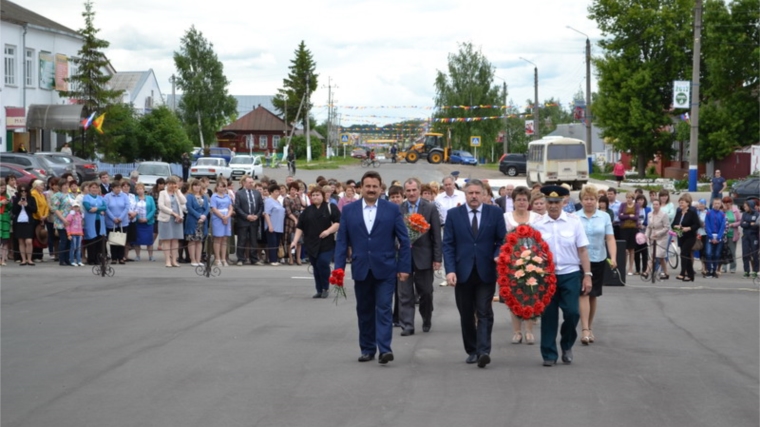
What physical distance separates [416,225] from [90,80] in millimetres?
50012

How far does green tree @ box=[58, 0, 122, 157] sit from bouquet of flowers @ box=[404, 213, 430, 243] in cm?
4890

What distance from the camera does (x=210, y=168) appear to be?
5838 centimetres

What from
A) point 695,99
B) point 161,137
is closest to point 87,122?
point 161,137

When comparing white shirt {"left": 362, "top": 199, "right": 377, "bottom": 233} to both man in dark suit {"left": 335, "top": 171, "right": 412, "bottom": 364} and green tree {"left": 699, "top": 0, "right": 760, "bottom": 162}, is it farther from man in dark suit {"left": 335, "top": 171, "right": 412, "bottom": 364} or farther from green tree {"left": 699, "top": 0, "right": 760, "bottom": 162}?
green tree {"left": 699, "top": 0, "right": 760, "bottom": 162}

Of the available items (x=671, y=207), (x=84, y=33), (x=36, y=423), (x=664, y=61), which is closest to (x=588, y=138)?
(x=664, y=61)

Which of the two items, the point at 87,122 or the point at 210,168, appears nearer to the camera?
the point at 87,122

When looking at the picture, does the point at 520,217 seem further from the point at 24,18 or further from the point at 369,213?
the point at 24,18

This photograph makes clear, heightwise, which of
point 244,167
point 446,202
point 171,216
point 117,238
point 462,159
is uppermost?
point 462,159

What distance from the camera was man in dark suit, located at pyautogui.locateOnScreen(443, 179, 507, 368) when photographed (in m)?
Result: 10.2

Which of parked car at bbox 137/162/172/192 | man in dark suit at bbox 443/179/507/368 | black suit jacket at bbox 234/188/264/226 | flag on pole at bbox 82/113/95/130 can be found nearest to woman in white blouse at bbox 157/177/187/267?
black suit jacket at bbox 234/188/264/226

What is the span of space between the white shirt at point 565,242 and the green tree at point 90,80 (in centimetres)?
5143

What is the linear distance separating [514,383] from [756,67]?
5102 centimetres

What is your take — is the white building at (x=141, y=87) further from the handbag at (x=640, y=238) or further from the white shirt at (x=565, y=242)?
the white shirt at (x=565, y=242)

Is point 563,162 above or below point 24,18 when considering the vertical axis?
below
